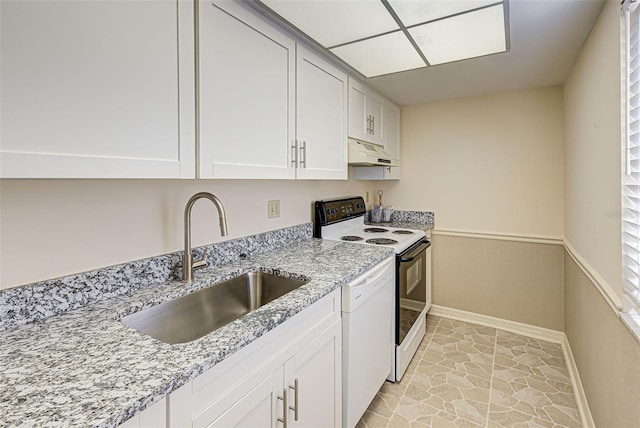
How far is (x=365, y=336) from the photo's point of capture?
1.67 meters

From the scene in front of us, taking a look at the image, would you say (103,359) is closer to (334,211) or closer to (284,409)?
(284,409)

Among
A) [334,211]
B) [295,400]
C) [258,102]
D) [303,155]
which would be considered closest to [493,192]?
[334,211]

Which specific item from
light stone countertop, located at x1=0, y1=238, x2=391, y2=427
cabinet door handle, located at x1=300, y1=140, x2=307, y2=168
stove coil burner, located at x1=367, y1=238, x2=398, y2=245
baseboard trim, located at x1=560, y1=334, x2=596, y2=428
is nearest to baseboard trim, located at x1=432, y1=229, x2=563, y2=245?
baseboard trim, located at x1=560, y1=334, x2=596, y2=428

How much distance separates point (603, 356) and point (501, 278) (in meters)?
1.47

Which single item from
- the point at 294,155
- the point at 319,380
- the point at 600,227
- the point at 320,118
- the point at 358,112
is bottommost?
the point at 319,380

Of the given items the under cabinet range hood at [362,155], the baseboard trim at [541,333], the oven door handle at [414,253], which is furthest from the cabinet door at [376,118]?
the baseboard trim at [541,333]

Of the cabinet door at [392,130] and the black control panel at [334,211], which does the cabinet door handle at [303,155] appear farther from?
the cabinet door at [392,130]

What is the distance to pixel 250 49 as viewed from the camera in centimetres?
136

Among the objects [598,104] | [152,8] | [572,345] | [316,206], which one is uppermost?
[152,8]

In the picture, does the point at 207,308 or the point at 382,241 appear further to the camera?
the point at 382,241

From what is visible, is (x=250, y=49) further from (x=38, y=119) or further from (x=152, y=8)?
(x=38, y=119)

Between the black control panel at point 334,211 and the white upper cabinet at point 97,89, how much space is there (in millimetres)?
1284

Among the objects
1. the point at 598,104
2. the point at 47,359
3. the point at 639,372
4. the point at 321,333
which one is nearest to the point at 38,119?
the point at 47,359

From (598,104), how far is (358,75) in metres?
1.36
